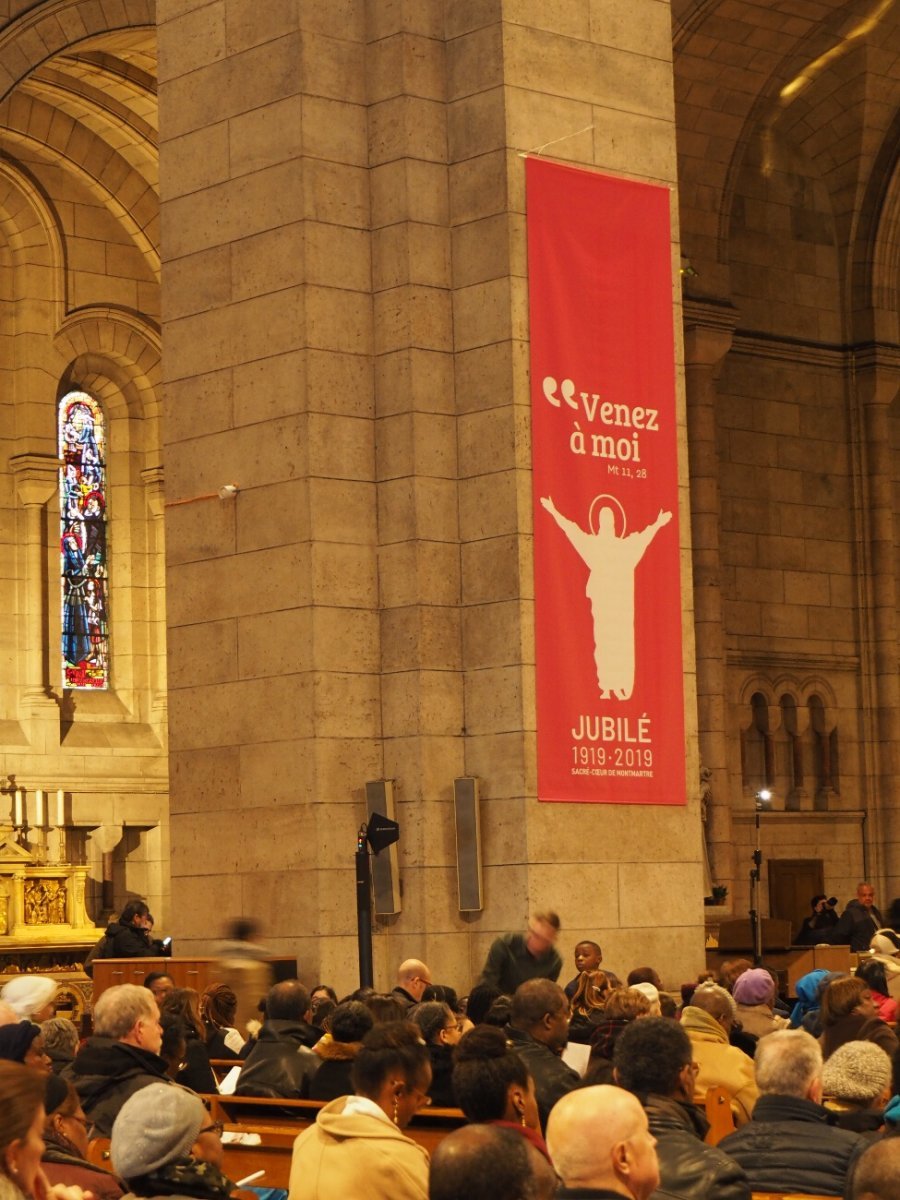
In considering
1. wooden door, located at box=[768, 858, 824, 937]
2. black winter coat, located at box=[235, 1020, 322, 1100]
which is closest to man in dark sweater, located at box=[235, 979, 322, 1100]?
black winter coat, located at box=[235, 1020, 322, 1100]

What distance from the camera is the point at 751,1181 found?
18.7 ft

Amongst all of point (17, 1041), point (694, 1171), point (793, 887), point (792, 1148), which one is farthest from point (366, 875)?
point (793, 887)

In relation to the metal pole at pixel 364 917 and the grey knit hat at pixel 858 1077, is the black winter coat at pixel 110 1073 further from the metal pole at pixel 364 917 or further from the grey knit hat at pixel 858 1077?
the metal pole at pixel 364 917

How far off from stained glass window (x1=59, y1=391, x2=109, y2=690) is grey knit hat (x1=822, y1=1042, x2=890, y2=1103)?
1933 cm

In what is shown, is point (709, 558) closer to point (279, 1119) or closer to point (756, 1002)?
point (756, 1002)

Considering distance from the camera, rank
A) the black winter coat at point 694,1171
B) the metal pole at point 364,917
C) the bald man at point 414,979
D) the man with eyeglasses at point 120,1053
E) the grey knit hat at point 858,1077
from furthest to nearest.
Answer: the metal pole at point 364,917, the bald man at point 414,979, the man with eyeglasses at point 120,1053, the grey knit hat at point 858,1077, the black winter coat at point 694,1171

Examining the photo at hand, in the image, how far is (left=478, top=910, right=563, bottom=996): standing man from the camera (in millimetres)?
11602

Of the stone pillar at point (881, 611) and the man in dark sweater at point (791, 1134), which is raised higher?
the stone pillar at point (881, 611)

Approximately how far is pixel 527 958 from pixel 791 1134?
19.6 ft

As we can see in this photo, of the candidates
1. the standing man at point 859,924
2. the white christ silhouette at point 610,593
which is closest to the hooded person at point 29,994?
the white christ silhouette at point 610,593

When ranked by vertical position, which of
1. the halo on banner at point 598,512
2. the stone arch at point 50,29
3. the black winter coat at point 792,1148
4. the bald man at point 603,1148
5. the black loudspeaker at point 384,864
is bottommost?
the black winter coat at point 792,1148

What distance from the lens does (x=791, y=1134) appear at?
5.77m

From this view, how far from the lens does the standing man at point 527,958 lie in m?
11.6

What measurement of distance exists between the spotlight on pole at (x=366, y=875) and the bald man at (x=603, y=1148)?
7994mm
